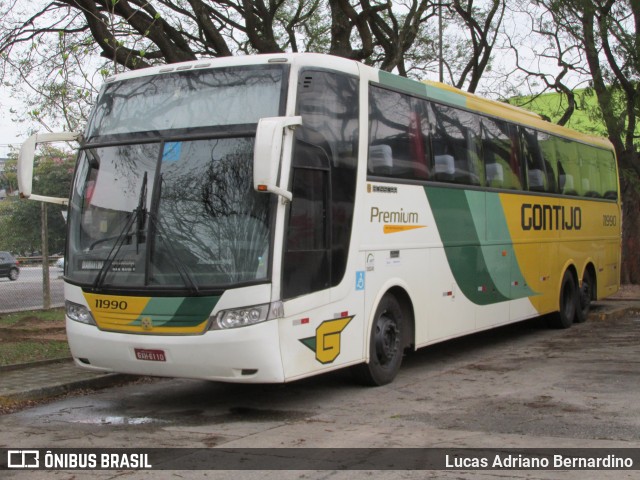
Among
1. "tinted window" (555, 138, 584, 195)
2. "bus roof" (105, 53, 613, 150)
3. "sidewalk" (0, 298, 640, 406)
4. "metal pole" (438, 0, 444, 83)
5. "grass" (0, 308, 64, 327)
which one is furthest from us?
"metal pole" (438, 0, 444, 83)

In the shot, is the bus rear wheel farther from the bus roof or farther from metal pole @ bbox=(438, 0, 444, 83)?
metal pole @ bbox=(438, 0, 444, 83)

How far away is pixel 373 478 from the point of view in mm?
5574

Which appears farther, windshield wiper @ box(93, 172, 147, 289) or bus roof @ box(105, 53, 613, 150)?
bus roof @ box(105, 53, 613, 150)

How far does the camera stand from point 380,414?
Result: 25.7 feet

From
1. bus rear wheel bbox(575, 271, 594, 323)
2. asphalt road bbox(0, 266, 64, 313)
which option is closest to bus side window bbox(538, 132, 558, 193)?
bus rear wheel bbox(575, 271, 594, 323)

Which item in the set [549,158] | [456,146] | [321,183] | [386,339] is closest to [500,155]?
[456,146]

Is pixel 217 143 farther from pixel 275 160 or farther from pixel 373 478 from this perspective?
pixel 373 478

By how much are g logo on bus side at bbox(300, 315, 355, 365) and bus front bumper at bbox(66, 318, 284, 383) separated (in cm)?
52

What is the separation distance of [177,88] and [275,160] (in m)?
1.72

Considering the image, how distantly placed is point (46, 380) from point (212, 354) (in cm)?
303

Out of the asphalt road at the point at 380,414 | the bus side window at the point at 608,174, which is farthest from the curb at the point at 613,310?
the asphalt road at the point at 380,414

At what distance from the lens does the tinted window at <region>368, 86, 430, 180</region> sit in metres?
9.16

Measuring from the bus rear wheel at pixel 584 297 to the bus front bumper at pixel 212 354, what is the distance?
382 inches

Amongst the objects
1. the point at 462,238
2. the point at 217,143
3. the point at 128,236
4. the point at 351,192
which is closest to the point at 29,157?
the point at 128,236
